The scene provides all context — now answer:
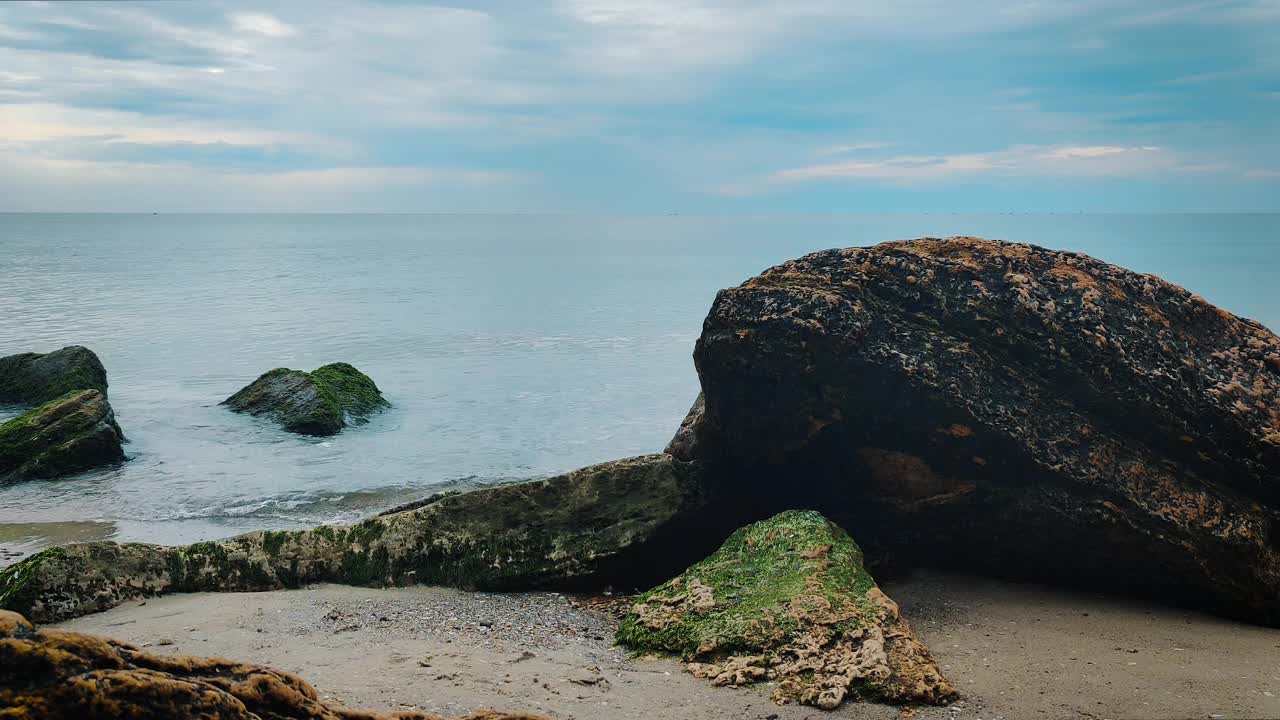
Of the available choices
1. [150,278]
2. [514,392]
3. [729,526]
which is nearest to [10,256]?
[150,278]

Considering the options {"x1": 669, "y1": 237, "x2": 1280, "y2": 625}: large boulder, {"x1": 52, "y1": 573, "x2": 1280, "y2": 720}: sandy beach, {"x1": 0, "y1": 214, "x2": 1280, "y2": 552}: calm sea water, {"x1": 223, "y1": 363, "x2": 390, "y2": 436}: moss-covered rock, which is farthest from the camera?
{"x1": 223, "y1": 363, "x2": 390, "y2": 436}: moss-covered rock

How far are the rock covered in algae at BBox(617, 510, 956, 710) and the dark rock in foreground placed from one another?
15.4m

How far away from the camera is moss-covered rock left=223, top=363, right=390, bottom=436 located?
56.6ft

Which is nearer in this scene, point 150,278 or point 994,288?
point 994,288

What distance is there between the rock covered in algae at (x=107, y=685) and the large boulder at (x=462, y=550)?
4.06 meters

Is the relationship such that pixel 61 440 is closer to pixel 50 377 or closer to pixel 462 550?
pixel 50 377

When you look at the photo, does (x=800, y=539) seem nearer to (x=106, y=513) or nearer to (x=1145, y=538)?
(x=1145, y=538)

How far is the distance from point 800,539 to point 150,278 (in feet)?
199

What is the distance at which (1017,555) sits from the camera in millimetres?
7984

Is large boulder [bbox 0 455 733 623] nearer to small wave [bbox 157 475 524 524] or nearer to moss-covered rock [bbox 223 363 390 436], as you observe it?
small wave [bbox 157 475 524 524]

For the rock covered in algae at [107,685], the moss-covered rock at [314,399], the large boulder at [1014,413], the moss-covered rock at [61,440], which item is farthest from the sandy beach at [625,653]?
the moss-covered rock at [314,399]

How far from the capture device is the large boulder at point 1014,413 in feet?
24.2

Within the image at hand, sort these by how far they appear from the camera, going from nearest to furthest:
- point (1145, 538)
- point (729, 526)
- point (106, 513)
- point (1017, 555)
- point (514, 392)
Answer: point (1145, 538) < point (1017, 555) < point (729, 526) < point (106, 513) < point (514, 392)

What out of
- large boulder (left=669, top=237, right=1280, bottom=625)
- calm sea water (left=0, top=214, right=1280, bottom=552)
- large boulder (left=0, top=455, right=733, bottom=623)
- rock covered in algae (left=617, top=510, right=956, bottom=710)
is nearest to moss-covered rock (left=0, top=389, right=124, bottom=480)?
calm sea water (left=0, top=214, right=1280, bottom=552)
